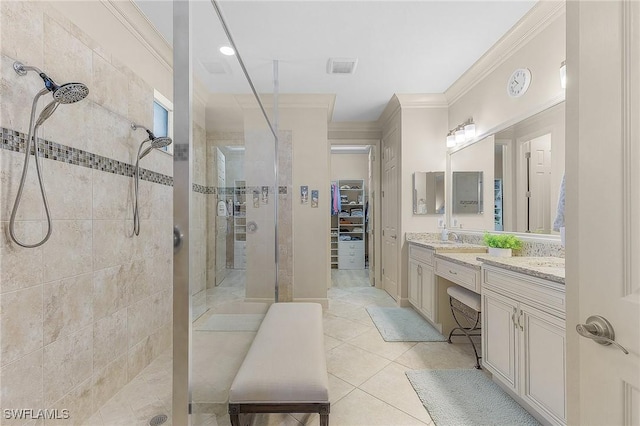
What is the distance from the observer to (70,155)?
1.50 metres

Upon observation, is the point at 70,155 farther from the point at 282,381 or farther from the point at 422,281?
the point at 422,281

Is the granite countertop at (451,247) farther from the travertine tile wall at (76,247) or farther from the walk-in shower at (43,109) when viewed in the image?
the walk-in shower at (43,109)

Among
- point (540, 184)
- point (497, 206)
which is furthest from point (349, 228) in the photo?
point (540, 184)

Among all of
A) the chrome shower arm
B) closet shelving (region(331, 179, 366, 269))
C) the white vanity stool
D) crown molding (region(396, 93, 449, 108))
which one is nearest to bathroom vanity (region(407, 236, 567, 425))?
the white vanity stool

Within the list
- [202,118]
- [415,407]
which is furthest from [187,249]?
[415,407]

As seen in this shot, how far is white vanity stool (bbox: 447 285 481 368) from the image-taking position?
6.95ft

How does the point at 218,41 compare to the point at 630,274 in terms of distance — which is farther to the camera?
the point at 218,41

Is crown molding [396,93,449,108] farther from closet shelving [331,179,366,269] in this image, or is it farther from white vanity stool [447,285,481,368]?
closet shelving [331,179,366,269]

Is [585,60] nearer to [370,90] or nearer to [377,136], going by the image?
[370,90]

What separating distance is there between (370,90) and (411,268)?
7.18 ft

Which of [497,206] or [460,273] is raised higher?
[497,206]

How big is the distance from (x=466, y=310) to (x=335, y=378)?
5.02ft

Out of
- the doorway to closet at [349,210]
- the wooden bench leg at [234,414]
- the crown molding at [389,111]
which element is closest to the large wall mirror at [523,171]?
the crown molding at [389,111]

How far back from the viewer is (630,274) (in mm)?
575
